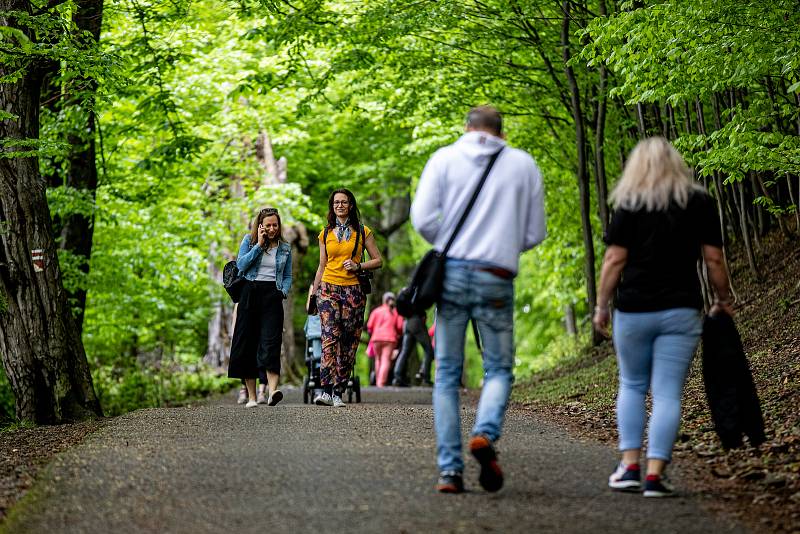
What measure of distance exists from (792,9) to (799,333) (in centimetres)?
408

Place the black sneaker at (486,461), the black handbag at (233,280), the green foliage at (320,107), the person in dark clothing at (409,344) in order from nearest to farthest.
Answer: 1. the black sneaker at (486,461)
2. the green foliage at (320,107)
3. the black handbag at (233,280)
4. the person in dark clothing at (409,344)

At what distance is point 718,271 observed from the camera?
6.36 meters

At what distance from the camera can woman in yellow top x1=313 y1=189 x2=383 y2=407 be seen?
39.3 feet

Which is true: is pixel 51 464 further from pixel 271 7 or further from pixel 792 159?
pixel 271 7

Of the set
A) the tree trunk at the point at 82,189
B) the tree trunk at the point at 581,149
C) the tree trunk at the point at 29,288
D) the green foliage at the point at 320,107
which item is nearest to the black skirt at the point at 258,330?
the tree trunk at the point at 29,288

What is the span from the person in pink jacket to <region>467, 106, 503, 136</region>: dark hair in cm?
1726

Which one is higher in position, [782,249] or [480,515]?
[782,249]

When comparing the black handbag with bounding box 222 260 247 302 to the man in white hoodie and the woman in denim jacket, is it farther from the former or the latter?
the man in white hoodie

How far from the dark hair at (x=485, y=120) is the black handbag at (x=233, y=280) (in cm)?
645

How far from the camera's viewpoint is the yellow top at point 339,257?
1199 centimetres

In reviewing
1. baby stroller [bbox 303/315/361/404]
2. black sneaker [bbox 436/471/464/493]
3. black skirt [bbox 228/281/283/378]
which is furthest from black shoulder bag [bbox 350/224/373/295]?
black sneaker [bbox 436/471/464/493]

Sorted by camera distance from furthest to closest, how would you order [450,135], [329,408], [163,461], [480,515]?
[450,135], [329,408], [163,461], [480,515]

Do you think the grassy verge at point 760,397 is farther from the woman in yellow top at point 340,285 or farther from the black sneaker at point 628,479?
the woman in yellow top at point 340,285

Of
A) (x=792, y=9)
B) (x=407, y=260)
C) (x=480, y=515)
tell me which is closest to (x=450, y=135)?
(x=407, y=260)
